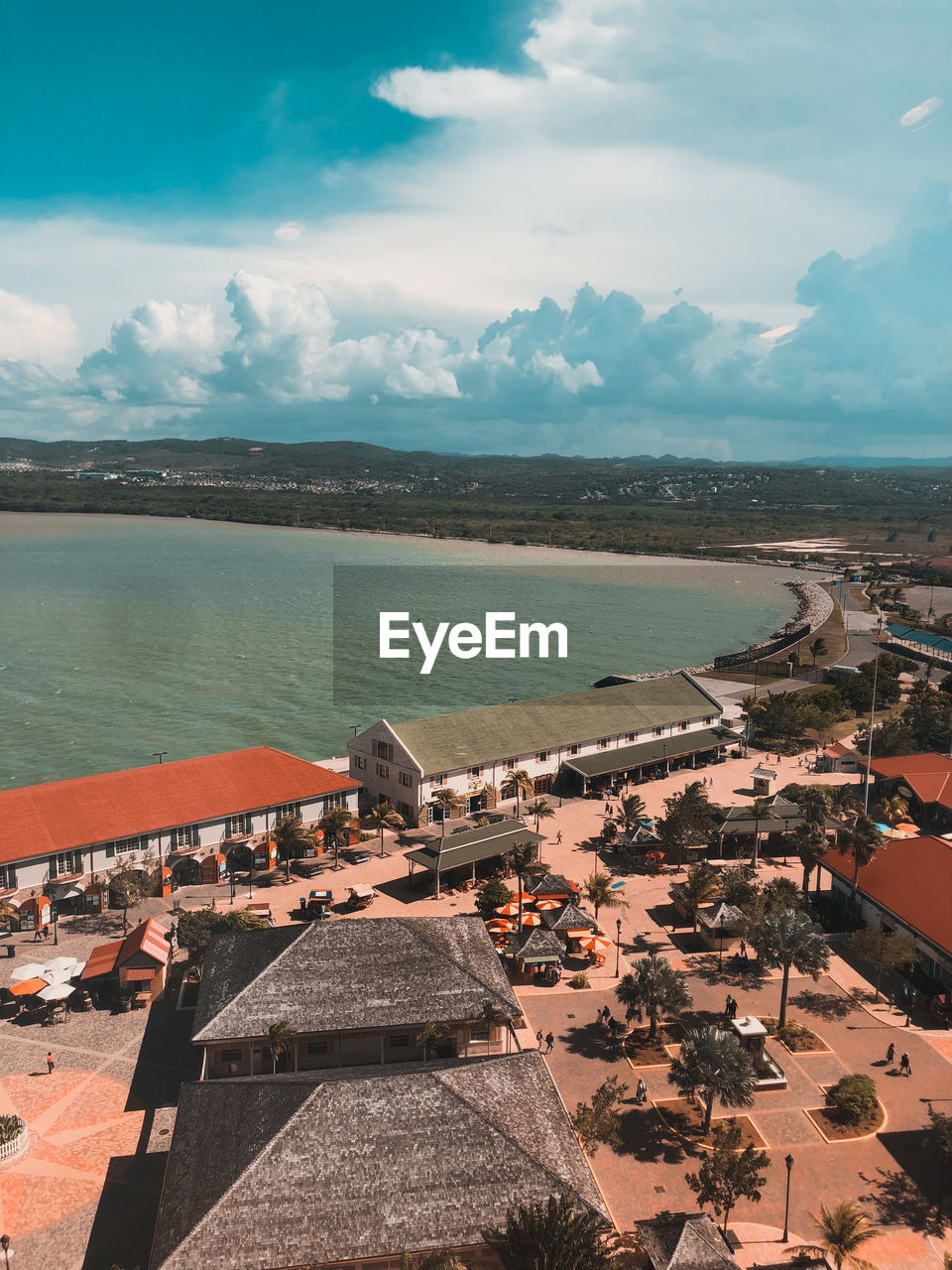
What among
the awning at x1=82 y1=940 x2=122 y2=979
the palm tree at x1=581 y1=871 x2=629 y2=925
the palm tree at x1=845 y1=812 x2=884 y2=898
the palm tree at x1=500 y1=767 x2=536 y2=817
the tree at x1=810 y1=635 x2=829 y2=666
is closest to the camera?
the awning at x1=82 y1=940 x2=122 y2=979

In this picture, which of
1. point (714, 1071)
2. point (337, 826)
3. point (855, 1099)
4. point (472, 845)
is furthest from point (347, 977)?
point (337, 826)

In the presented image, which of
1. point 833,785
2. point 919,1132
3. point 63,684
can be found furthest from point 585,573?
point 919,1132

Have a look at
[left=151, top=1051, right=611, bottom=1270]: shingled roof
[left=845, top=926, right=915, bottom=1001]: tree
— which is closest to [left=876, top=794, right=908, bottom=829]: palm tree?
[left=845, top=926, right=915, bottom=1001]: tree

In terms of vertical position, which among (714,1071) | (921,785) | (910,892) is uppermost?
(714,1071)

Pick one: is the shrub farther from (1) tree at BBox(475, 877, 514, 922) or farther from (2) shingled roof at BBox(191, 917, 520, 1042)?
(1) tree at BBox(475, 877, 514, 922)

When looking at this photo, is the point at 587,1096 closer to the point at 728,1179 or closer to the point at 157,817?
the point at 728,1179
